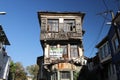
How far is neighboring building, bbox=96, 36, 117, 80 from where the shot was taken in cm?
2617

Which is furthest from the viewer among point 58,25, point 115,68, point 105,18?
point 58,25

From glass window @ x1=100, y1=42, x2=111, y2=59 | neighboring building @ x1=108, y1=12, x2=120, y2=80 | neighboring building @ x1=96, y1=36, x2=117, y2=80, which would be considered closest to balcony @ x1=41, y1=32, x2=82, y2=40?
neighboring building @ x1=96, y1=36, x2=117, y2=80

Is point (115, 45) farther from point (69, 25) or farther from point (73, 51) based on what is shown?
point (69, 25)

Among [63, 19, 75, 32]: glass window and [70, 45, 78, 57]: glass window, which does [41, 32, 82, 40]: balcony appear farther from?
[70, 45, 78, 57]: glass window

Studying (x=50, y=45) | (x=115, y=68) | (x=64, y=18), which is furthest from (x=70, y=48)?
(x=115, y=68)

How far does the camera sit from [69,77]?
2855 cm

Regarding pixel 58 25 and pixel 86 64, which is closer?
pixel 86 64

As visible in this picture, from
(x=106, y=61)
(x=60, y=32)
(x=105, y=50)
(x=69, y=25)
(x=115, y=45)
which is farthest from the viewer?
(x=69, y=25)

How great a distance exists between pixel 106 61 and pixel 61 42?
882 cm

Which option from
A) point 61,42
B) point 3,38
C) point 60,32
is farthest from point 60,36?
point 3,38

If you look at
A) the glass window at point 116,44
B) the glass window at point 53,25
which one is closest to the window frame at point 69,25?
the glass window at point 53,25

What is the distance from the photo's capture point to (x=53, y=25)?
112 feet

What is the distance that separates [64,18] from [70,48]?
215 inches

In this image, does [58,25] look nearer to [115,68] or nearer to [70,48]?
[70,48]
